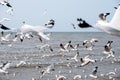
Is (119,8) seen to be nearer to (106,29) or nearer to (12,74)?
(106,29)

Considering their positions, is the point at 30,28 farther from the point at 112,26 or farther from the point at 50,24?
the point at 112,26

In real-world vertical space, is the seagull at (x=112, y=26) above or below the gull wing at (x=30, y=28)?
above

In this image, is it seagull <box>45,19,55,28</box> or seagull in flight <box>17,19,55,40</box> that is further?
seagull <box>45,19,55,28</box>

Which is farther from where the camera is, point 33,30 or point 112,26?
point 33,30

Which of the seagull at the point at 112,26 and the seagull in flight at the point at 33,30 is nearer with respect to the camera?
the seagull at the point at 112,26

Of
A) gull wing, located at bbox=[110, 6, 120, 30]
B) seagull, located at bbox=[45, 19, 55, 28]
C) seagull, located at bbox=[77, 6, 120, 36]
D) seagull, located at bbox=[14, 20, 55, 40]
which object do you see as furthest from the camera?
seagull, located at bbox=[45, 19, 55, 28]

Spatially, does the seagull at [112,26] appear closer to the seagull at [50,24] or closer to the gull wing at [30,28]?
the gull wing at [30,28]

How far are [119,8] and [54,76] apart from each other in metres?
22.8

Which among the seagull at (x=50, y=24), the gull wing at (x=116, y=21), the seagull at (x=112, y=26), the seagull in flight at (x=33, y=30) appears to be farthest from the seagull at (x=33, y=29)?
the gull wing at (x=116, y=21)

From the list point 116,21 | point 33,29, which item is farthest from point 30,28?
point 116,21

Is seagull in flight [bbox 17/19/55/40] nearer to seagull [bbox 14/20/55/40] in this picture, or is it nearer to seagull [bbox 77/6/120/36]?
seagull [bbox 14/20/55/40]

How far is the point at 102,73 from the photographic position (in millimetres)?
36500

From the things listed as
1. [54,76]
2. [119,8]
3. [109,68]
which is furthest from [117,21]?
[109,68]

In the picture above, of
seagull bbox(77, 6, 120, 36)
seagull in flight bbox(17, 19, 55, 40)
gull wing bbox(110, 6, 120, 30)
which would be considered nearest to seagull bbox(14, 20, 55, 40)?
seagull in flight bbox(17, 19, 55, 40)
